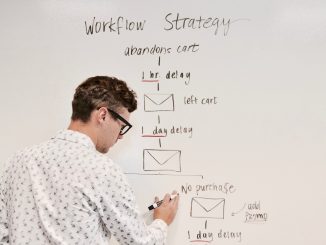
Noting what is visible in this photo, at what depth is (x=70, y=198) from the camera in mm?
1011

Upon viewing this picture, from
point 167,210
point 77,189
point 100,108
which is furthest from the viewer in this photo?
point 167,210

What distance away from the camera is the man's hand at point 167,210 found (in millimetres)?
1340

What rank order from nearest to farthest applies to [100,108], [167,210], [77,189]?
[77,189], [100,108], [167,210]

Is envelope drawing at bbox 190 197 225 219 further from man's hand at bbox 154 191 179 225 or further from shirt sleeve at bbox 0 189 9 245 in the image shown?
shirt sleeve at bbox 0 189 9 245

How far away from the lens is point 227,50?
1359 mm

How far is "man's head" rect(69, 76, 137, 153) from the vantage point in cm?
112

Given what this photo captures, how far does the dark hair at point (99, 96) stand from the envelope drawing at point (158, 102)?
218 millimetres

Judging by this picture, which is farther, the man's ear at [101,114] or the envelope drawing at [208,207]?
the envelope drawing at [208,207]

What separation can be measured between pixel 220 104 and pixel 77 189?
0.58 meters

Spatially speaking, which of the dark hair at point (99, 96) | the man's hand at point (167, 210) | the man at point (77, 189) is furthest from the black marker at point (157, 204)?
the dark hair at point (99, 96)

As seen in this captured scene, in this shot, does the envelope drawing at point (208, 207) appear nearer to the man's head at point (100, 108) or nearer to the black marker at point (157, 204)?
the black marker at point (157, 204)

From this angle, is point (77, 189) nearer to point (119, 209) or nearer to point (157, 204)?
point (119, 209)

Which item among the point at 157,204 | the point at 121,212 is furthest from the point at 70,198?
the point at 157,204

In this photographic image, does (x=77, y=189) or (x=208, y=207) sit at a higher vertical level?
(x=77, y=189)
